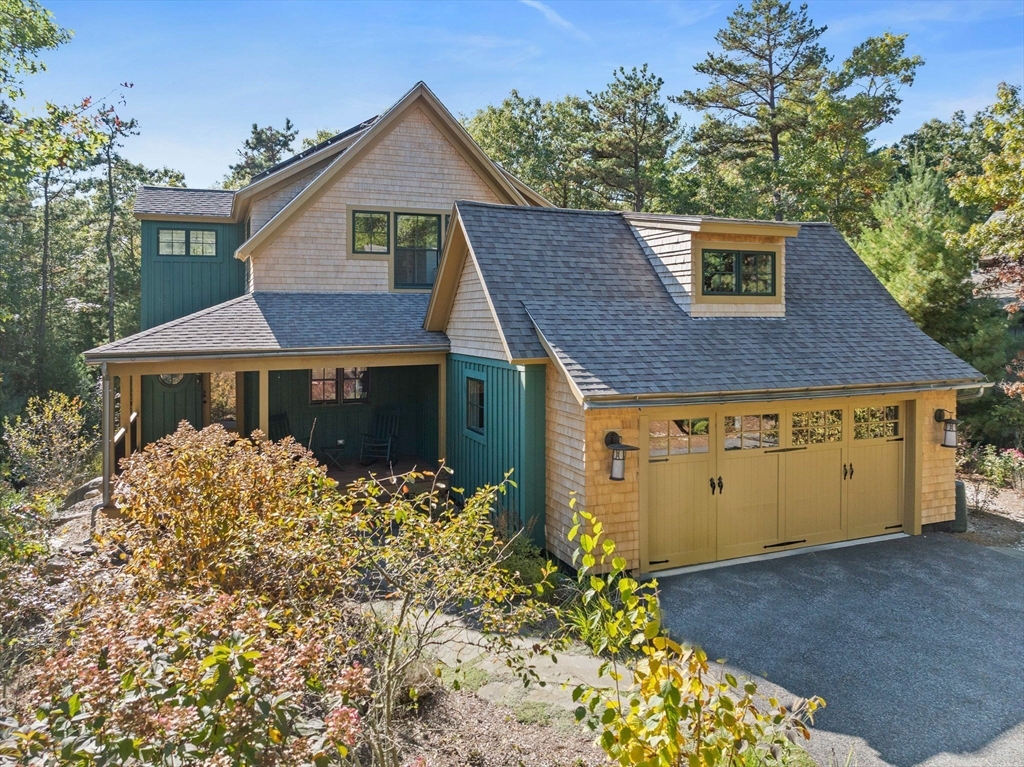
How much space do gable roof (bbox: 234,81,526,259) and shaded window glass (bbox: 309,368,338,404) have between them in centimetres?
280

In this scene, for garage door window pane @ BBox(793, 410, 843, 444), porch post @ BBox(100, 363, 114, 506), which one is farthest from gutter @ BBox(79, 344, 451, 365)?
garage door window pane @ BBox(793, 410, 843, 444)

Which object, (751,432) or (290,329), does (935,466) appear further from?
(290,329)

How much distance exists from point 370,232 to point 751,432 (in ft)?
29.0

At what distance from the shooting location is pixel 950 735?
5.09 meters

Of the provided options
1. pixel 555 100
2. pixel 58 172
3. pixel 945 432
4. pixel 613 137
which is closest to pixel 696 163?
pixel 613 137

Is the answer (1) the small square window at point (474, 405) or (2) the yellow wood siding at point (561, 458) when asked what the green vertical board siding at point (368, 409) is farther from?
(2) the yellow wood siding at point (561, 458)

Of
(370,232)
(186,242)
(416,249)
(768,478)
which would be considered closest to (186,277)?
(186,242)

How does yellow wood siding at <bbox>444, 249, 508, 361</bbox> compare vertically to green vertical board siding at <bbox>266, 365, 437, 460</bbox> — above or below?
above

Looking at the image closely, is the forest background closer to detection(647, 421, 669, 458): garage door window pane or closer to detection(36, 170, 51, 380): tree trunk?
detection(36, 170, 51, 380): tree trunk

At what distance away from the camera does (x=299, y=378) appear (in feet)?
45.2

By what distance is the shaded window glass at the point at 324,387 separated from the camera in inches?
548

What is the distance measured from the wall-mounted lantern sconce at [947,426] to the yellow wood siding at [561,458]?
18.8 ft

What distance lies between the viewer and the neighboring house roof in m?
9.95

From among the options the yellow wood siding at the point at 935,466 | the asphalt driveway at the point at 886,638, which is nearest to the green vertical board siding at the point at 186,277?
the asphalt driveway at the point at 886,638
